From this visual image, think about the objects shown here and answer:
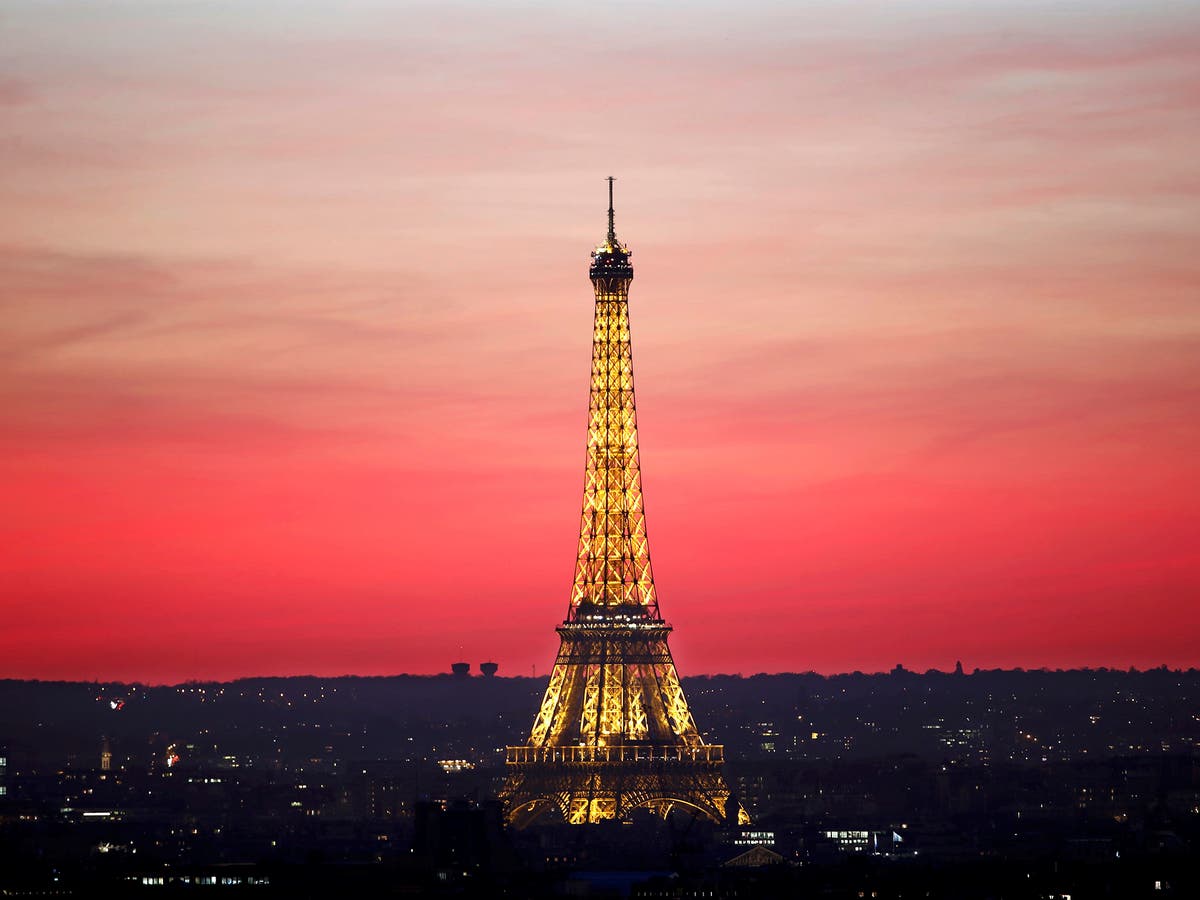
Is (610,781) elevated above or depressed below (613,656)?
below

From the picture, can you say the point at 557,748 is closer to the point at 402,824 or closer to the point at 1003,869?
the point at 1003,869

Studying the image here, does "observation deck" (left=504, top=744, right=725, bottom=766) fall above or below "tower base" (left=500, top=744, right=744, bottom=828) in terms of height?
above

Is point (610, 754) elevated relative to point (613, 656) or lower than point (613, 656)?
lower

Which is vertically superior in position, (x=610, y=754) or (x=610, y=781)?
(x=610, y=754)

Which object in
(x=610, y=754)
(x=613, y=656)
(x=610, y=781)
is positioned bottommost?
(x=610, y=781)

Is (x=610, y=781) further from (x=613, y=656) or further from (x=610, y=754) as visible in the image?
(x=613, y=656)

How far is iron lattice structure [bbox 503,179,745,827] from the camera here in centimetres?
13988

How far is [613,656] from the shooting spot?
140 m

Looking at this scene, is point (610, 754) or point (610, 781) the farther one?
point (610, 754)

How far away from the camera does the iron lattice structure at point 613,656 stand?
13988 centimetres

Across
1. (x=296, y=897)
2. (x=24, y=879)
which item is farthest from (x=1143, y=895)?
(x=24, y=879)

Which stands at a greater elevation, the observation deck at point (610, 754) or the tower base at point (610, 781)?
the observation deck at point (610, 754)

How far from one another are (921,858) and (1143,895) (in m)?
30.0

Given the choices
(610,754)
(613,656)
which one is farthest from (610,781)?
(613,656)
